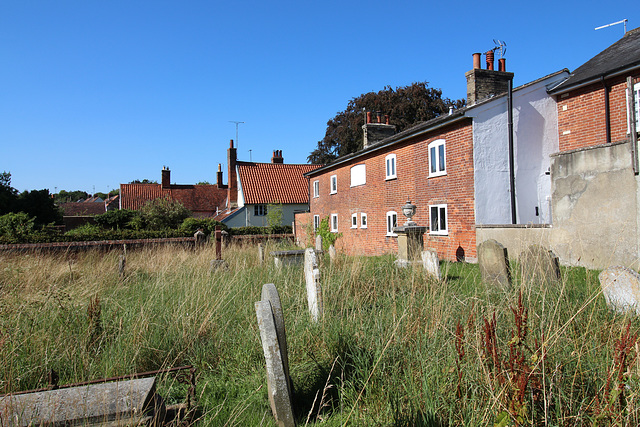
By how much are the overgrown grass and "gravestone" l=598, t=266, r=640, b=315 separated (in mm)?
273

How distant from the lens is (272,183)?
38.7 metres

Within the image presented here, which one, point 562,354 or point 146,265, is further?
point 146,265

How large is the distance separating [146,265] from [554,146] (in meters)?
14.7

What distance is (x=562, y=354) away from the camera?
3.21 meters

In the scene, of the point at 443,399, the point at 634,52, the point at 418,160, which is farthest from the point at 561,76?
the point at 443,399

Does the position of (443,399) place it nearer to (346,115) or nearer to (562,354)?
(562,354)

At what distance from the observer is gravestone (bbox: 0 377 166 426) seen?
248 cm

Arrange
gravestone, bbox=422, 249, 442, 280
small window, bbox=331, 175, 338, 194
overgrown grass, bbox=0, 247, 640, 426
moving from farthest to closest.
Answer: small window, bbox=331, 175, 338, 194
gravestone, bbox=422, 249, 442, 280
overgrown grass, bbox=0, 247, 640, 426

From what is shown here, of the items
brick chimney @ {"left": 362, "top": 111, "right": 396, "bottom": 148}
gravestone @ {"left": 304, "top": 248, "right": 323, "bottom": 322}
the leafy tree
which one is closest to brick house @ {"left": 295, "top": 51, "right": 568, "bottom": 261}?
brick chimney @ {"left": 362, "top": 111, "right": 396, "bottom": 148}

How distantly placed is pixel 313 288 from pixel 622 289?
12.2ft

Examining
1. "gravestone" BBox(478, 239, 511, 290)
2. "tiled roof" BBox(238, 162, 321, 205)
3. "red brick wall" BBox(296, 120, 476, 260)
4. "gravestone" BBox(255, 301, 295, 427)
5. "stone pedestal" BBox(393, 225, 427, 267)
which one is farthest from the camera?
"tiled roof" BBox(238, 162, 321, 205)

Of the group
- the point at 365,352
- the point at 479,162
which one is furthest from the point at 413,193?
the point at 365,352

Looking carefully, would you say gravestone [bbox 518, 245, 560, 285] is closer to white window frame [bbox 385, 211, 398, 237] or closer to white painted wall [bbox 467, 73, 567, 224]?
white painted wall [bbox 467, 73, 567, 224]

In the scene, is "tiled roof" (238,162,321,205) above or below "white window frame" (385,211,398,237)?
above
